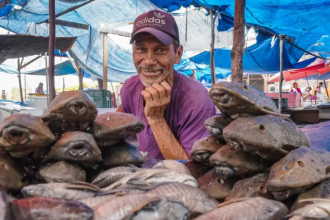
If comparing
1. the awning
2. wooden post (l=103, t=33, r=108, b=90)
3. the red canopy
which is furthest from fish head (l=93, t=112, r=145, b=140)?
the red canopy

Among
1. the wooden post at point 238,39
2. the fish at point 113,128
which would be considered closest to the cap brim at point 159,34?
the fish at point 113,128

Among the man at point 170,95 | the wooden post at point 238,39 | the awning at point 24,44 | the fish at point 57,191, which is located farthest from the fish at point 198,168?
the awning at point 24,44

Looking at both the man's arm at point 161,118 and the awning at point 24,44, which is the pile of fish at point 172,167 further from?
the awning at point 24,44

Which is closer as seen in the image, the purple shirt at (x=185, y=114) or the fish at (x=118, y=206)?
the fish at (x=118, y=206)

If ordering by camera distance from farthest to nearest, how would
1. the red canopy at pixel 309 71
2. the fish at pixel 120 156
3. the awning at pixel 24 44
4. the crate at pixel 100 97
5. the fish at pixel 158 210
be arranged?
1. the red canopy at pixel 309 71
2. the crate at pixel 100 97
3. the awning at pixel 24 44
4. the fish at pixel 120 156
5. the fish at pixel 158 210

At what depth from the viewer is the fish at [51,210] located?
75 cm

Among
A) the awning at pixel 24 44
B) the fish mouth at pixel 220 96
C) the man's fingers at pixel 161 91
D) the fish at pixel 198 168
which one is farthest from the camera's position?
the awning at pixel 24 44

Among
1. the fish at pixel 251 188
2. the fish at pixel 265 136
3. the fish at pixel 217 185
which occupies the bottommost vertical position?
the fish at pixel 217 185

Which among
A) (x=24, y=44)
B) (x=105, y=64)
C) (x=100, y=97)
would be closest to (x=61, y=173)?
(x=24, y=44)

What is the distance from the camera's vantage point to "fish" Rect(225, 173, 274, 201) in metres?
1.01

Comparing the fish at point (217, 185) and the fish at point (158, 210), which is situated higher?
the fish at point (158, 210)

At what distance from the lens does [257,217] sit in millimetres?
825

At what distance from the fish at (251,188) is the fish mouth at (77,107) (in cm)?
57

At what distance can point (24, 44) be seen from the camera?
5.10 meters
